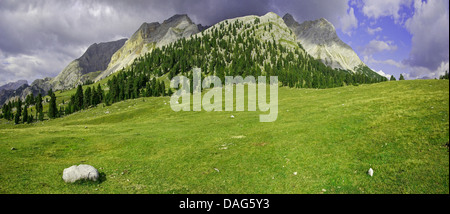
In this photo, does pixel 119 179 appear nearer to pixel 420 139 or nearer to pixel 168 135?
pixel 168 135

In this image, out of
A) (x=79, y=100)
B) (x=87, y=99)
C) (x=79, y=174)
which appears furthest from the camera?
(x=79, y=100)

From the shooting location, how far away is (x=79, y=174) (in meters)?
18.8

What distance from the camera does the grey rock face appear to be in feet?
61.0

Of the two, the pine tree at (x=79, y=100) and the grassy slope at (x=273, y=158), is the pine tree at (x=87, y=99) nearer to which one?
the pine tree at (x=79, y=100)

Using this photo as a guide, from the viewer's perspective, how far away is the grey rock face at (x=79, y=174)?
732 inches

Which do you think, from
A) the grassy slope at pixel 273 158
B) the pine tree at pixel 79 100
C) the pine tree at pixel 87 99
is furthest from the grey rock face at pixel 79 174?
the pine tree at pixel 79 100

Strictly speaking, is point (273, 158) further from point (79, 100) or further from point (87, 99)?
point (79, 100)

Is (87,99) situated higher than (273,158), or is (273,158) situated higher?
(87,99)

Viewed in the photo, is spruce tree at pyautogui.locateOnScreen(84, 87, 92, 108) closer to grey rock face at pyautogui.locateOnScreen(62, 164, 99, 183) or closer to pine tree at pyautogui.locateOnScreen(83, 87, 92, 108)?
pine tree at pyautogui.locateOnScreen(83, 87, 92, 108)

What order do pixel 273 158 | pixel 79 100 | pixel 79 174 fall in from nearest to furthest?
pixel 79 174 < pixel 273 158 < pixel 79 100

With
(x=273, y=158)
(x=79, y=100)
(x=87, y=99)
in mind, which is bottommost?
(x=273, y=158)

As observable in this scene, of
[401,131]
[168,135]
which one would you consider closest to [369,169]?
[401,131]

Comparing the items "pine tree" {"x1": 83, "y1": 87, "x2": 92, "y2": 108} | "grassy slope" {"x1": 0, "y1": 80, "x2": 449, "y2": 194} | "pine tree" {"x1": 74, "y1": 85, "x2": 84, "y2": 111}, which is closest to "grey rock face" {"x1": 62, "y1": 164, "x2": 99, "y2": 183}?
"grassy slope" {"x1": 0, "y1": 80, "x2": 449, "y2": 194}

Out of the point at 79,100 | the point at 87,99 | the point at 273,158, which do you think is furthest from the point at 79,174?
the point at 79,100
